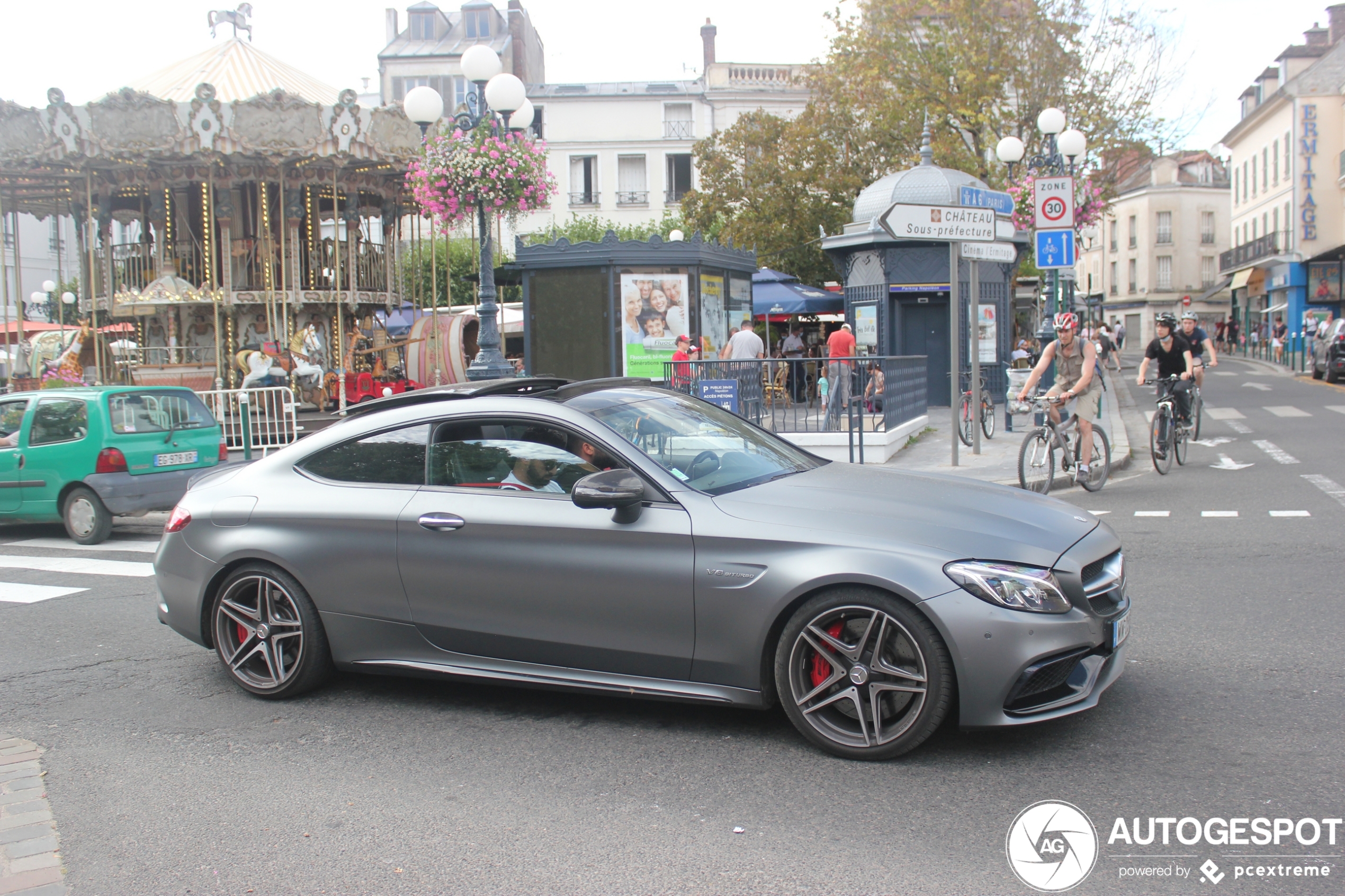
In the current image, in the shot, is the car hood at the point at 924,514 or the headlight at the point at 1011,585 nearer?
the headlight at the point at 1011,585

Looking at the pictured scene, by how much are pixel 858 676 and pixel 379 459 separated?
2395 mm

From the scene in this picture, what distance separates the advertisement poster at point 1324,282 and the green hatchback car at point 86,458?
48388mm

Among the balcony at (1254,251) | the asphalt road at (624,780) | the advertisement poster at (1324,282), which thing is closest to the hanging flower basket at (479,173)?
the asphalt road at (624,780)

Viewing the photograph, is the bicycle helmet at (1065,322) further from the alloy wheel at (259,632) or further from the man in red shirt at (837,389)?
the alloy wheel at (259,632)

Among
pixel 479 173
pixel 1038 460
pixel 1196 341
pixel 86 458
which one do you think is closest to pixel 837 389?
pixel 1038 460

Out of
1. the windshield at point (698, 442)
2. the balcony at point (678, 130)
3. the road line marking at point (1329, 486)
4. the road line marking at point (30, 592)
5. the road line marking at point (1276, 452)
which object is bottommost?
the road line marking at point (30, 592)

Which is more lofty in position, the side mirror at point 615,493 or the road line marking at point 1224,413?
the side mirror at point 615,493

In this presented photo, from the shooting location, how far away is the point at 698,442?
15.5ft

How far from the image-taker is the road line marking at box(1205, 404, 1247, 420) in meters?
18.6

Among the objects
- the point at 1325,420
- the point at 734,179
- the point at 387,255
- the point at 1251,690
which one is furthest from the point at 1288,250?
the point at 1251,690

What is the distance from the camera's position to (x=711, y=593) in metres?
4.05

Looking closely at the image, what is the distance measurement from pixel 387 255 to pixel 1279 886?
73.5ft

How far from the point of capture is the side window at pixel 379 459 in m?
4.80

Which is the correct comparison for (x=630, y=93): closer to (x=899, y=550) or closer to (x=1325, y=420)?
(x=1325, y=420)
